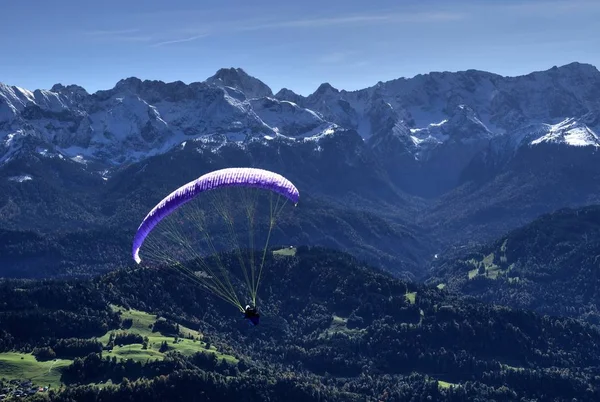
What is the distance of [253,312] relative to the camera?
5384 inches

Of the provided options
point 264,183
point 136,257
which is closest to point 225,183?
point 264,183

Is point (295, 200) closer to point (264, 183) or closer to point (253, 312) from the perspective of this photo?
point (264, 183)

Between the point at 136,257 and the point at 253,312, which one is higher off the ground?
the point at 136,257

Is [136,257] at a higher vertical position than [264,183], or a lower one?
lower

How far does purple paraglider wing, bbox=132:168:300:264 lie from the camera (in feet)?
434

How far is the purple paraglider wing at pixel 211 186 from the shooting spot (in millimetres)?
132375

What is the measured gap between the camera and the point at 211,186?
13250cm

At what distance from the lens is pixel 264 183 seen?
445ft

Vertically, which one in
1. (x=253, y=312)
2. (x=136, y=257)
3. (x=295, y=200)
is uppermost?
(x=295, y=200)

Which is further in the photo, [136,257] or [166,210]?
[136,257]

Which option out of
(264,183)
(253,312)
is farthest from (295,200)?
(253,312)

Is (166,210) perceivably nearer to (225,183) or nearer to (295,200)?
(225,183)

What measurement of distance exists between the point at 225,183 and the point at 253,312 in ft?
70.6

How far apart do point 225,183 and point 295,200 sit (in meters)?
12.1
